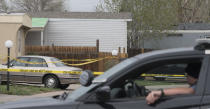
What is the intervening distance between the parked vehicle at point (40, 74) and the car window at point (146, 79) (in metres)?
12.2

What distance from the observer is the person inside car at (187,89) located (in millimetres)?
3850

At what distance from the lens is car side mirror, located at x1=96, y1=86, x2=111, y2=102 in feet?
12.6

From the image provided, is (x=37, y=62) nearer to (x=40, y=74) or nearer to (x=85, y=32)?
(x=40, y=74)

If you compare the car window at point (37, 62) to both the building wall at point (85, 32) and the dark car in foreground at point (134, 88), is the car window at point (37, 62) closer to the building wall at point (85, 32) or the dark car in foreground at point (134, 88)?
the building wall at point (85, 32)

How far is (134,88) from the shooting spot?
4125 mm

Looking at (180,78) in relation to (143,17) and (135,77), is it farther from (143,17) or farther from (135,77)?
(143,17)

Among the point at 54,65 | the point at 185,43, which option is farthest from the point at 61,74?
the point at 185,43

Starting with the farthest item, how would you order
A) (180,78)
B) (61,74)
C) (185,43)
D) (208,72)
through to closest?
(185,43)
(61,74)
(180,78)
(208,72)

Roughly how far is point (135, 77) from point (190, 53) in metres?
0.62

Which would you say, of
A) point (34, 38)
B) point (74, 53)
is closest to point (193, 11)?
point (34, 38)

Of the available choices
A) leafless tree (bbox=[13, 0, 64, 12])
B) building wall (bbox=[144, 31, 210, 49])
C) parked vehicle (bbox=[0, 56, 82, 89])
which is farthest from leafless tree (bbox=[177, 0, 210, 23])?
parked vehicle (bbox=[0, 56, 82, 89])

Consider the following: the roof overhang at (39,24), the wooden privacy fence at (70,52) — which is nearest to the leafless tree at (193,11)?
the roof overhang at (39,24)

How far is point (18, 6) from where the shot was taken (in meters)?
48.5

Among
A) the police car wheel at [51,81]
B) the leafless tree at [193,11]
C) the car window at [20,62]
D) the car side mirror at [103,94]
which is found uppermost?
the leafless tree at [193,11]
